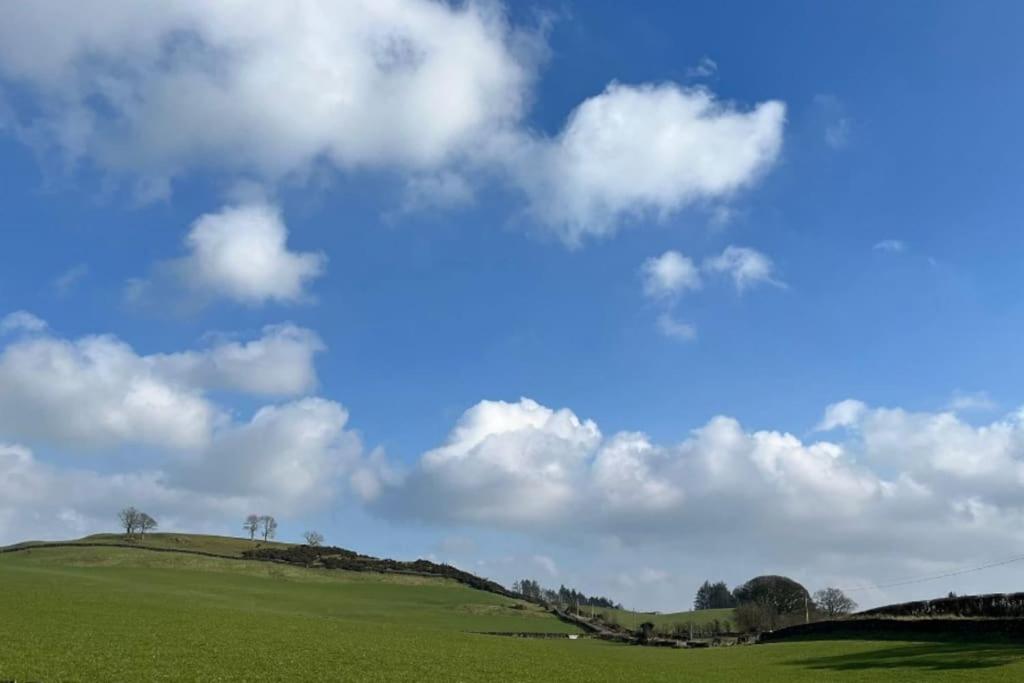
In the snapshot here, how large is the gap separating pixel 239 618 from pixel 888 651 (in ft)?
154

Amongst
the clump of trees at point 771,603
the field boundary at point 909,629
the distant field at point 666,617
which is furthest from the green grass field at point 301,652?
the distant field at point 666,617

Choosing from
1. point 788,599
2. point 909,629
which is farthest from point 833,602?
point 909,629

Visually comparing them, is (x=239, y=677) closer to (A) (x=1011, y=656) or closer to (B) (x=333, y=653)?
(B) (x=333, y=653)

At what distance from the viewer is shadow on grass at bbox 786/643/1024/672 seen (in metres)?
41.9

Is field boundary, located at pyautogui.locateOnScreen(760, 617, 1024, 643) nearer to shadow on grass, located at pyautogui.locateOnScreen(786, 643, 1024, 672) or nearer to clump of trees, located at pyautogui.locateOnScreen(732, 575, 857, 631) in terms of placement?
shadow on grass, located at pyautogui.locateOnScreen(786, 643, 1024, 672)

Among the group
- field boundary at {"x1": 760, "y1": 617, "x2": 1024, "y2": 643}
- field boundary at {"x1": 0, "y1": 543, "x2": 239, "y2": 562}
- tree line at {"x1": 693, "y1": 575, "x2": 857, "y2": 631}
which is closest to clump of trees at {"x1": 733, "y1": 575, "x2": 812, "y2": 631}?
tree line at {"x1": 693, "y1": 575, "x2": 857, "y2": 631}

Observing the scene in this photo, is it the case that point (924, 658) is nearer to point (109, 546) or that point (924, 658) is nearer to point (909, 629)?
point (909, 629)

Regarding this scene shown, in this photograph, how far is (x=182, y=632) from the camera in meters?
47.8

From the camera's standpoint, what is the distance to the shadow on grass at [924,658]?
4194 cm

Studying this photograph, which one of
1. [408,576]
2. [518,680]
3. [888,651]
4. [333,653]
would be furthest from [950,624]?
[408,576]

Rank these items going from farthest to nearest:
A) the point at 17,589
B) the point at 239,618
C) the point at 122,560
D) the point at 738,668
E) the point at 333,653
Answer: the point at 122,560
the point at 17,589
the point at 239,618
the point at 738,668
the point at 333,653

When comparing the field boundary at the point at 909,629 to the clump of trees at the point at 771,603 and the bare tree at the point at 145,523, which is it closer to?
the clump of trees at the point at 771,603

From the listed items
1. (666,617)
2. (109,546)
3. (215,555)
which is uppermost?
(109,546)

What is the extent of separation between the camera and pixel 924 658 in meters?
46.5
